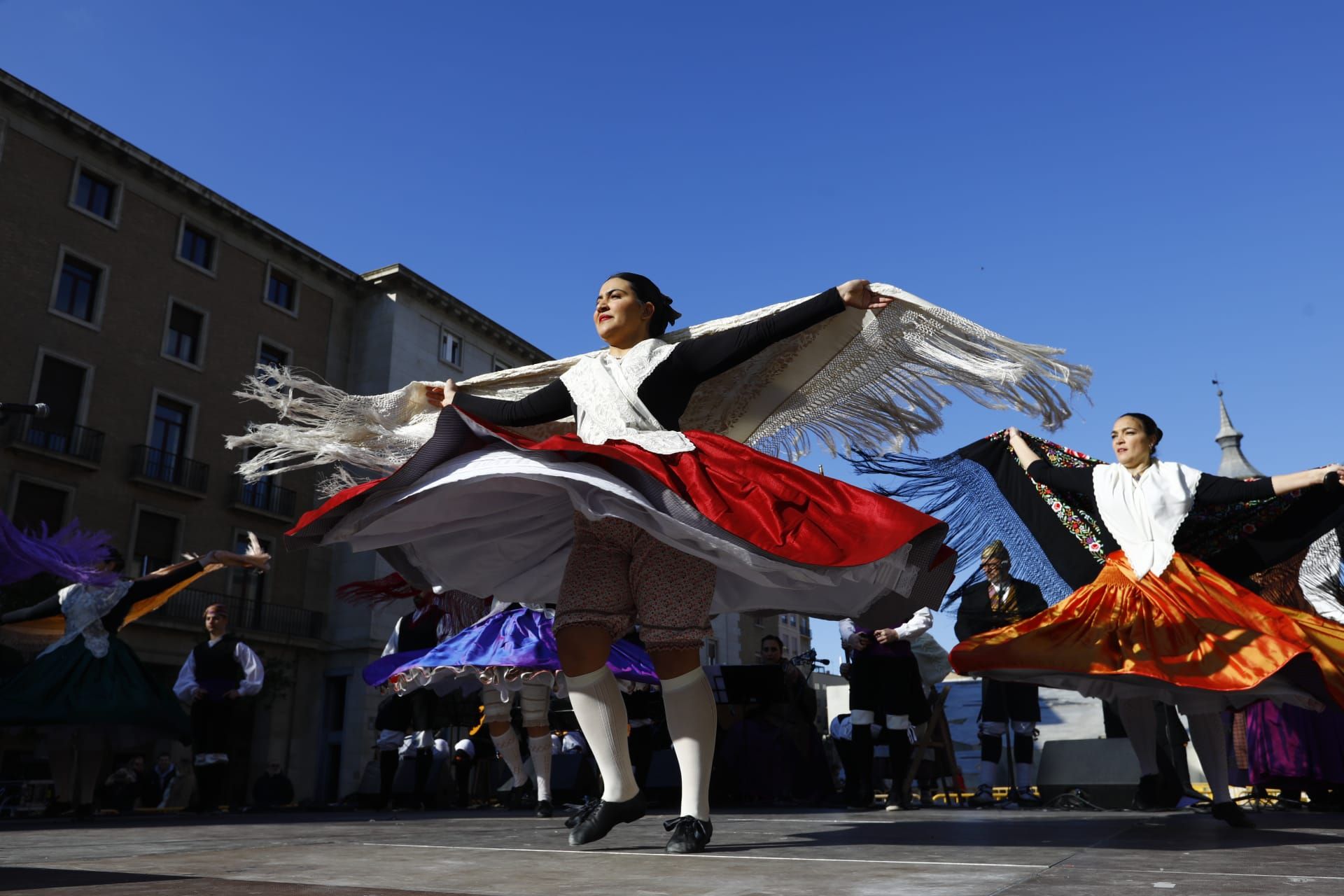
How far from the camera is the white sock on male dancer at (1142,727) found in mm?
4633

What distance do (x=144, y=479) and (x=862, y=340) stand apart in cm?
2265

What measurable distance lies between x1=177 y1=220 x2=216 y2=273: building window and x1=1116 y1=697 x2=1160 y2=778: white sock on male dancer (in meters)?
25.4

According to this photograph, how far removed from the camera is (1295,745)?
248 inches

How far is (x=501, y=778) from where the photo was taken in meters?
13.2

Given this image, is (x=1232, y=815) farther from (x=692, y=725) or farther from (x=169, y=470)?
(x=169, y=470)

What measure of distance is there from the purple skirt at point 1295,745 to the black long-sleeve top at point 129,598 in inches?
270

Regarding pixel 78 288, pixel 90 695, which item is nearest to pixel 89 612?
pixel 90 695

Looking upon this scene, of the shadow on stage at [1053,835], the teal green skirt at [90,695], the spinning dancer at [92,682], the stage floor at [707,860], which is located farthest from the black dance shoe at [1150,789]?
the teal green skirt at [90,695]

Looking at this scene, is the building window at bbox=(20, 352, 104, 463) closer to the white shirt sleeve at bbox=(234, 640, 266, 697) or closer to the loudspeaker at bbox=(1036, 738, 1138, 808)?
the white shirt sleeve at bbox=(234, 640, 266, 697)

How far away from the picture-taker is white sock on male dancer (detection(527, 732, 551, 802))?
6539 millimetres

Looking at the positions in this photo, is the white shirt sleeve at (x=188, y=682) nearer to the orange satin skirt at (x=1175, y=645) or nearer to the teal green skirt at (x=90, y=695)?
the teal green skirt at (x=90, y=695)

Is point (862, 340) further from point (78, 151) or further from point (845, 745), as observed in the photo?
point (78, 151)

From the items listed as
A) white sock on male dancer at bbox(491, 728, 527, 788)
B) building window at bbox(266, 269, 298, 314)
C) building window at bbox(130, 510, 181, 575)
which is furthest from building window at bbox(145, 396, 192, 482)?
white sock on male dancer at bbox(491, 728, 527, 788)

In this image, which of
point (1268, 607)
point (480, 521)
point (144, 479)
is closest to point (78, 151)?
point (144, 479)
